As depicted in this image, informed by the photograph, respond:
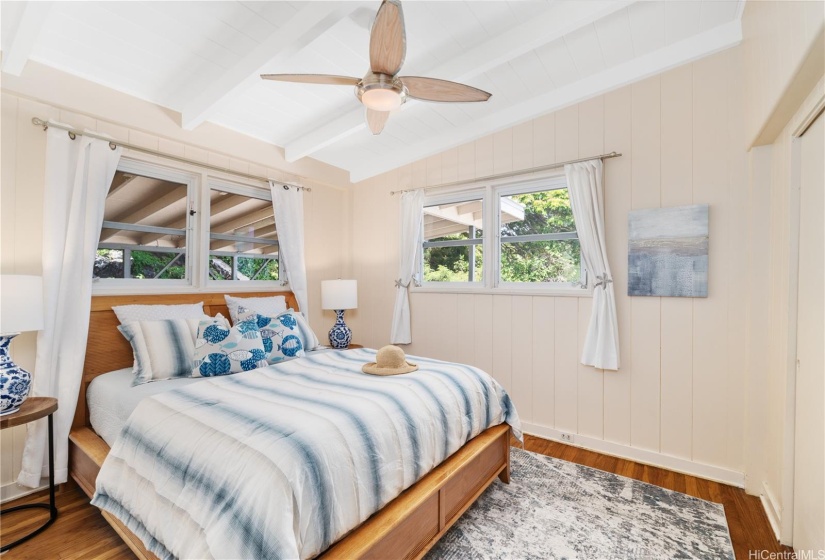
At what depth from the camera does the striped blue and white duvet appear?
121 centimetres

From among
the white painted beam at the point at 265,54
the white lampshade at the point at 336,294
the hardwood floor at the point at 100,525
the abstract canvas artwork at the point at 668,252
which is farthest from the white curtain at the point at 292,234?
the abstract canvas artwork at the point at 668,252

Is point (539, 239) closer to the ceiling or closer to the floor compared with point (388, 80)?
closer to the floor

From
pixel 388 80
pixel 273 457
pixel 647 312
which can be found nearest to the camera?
pixel 273 457

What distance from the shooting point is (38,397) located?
220cm

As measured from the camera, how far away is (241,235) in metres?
3.54

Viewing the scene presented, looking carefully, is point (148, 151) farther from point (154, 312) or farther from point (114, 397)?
A: point (114, 397)

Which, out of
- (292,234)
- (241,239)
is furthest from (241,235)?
(292,234)

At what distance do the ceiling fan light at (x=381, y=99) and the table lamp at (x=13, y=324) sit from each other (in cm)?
204

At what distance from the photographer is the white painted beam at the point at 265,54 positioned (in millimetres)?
2031

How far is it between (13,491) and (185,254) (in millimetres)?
1780

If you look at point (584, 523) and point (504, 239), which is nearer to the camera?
point (584, 523)

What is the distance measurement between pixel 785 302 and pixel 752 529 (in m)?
1.21

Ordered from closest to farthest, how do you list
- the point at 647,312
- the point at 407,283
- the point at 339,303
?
the point at 647,312 < the point at 339,303 < the point at 407,283

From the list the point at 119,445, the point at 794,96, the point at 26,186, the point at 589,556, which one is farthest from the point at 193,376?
the point at 794,96
